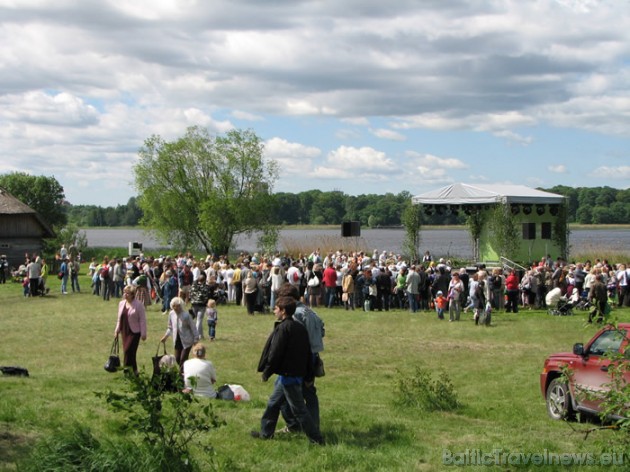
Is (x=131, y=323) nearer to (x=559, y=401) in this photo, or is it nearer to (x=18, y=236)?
(x=559, y=401)

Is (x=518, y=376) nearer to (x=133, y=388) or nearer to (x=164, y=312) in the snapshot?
(x=133, y=388)

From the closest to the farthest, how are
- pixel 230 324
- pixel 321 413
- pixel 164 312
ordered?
pixel 321 413 → pixel 230 324 → pixel 164 312

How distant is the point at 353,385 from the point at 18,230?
42919 mm

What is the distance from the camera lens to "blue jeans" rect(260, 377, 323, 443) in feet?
28.5

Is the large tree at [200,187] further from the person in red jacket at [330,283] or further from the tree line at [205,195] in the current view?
the person in red jacket at [330,283]

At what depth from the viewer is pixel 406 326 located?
23.1 m

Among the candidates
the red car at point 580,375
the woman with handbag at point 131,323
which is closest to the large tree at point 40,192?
the woman with handbag at point 131,323

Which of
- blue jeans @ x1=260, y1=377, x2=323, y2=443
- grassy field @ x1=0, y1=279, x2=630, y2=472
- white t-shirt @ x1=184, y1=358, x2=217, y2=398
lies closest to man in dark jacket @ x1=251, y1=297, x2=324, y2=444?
blue jeans @ x1=260, y1=377, x2=323, y2=443

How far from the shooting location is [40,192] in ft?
291

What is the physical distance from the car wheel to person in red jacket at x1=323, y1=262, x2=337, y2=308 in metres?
16.4

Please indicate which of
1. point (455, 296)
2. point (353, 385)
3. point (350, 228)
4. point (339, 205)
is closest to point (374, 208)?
point (339, 205)

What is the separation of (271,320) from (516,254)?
58.2ft

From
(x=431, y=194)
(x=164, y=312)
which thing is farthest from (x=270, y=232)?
(x=164, y=312)

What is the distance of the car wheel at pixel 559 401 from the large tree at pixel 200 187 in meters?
48.6
